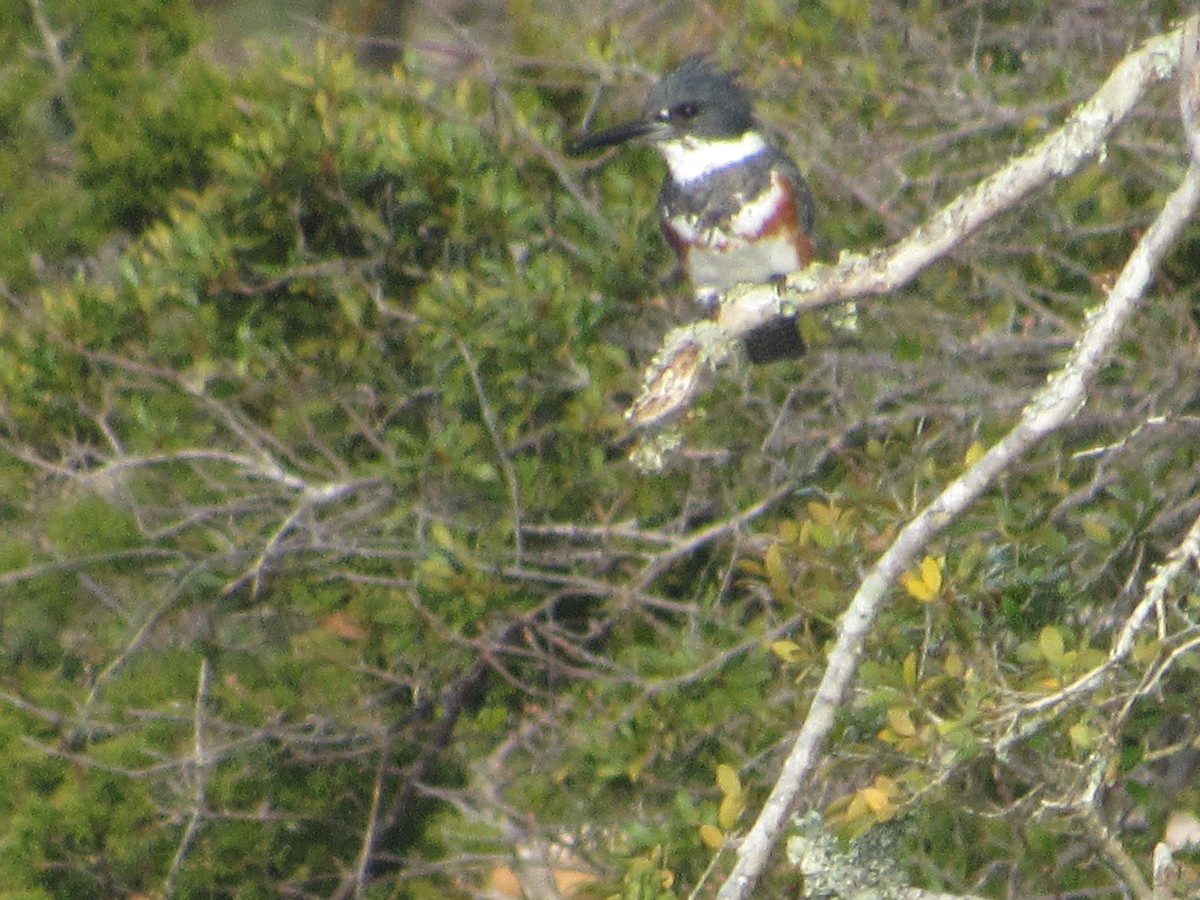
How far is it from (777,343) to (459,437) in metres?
0.68

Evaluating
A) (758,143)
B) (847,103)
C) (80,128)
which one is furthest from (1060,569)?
(80,128)

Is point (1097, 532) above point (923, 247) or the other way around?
the other way around

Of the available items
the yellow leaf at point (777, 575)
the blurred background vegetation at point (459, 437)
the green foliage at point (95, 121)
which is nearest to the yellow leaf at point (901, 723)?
the yellow leaf at point (777, 575)

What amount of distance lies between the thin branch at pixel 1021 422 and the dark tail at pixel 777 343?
1.24 meters

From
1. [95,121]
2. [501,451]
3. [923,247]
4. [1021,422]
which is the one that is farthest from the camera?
[95,121]

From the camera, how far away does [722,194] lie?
3463mm

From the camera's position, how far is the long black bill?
342cm

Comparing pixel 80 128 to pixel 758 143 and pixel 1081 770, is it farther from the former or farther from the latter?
pixel 1081 770

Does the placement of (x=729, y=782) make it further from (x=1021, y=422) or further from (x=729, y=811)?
(x=1021, y=422)

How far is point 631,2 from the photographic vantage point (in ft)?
14.8

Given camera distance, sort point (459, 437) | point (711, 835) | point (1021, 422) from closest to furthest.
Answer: point (1021, 422) < point (711, 835) < point (459, 437)

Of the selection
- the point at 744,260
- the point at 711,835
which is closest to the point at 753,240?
the point at 744,260

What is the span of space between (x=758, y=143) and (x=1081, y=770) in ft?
5.78

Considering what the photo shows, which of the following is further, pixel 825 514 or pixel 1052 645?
pixel 825 514
